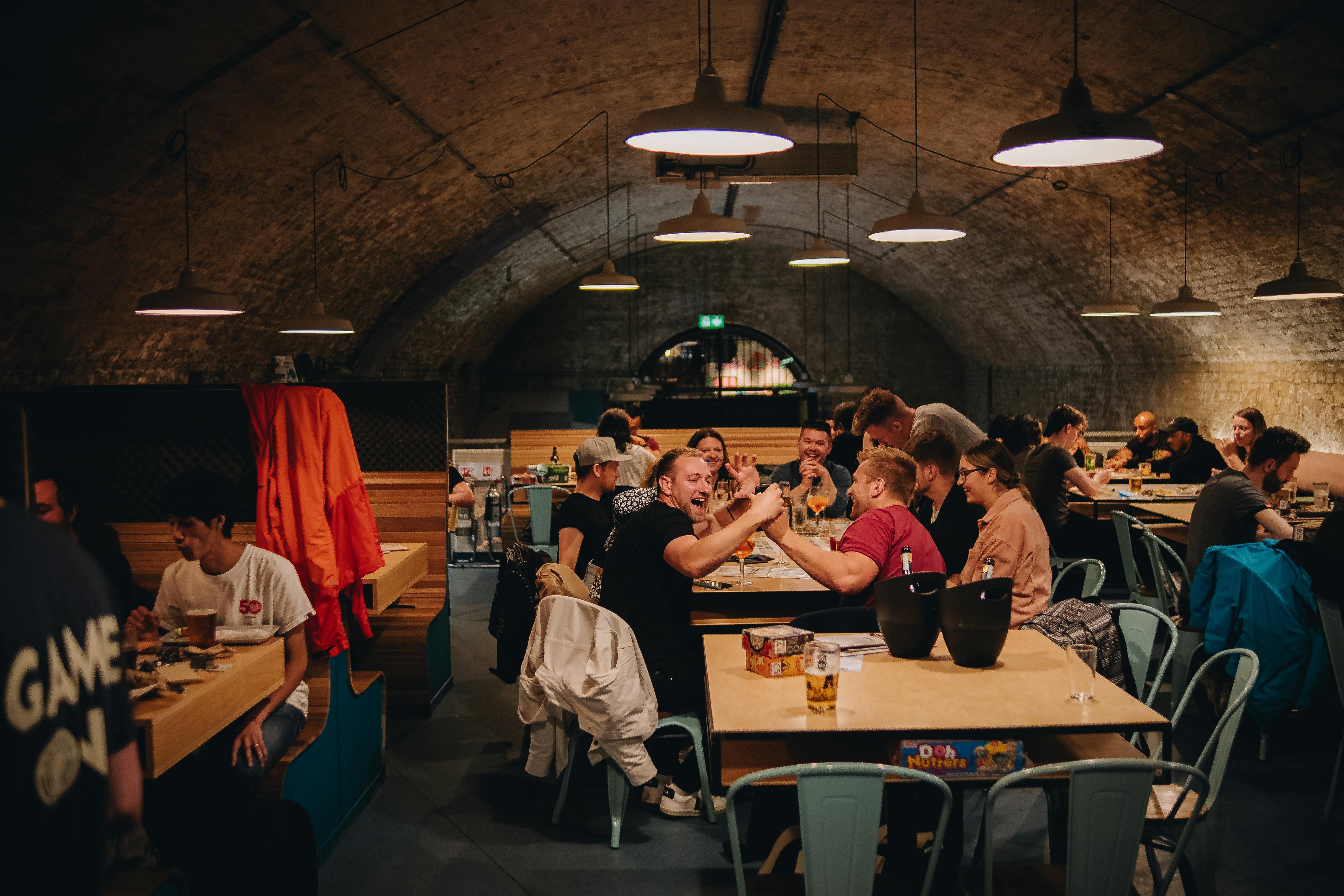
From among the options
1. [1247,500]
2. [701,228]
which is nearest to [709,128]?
[701,228]

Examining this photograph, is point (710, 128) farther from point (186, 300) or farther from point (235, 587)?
point (186, 300)

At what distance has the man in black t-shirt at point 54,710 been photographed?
1065 mm

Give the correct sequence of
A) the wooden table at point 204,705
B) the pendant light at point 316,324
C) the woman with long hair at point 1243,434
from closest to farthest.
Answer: the wooden table at point 204,705
the woman with long hair at point 1243,434
the pendant light at point 316,324

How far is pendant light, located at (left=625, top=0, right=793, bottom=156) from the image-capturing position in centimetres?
294

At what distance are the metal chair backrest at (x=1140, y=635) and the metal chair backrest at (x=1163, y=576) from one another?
5.90 feet

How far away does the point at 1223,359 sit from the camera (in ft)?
35.5

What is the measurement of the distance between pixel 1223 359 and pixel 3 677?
39.0 feet

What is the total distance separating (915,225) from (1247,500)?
2185mm

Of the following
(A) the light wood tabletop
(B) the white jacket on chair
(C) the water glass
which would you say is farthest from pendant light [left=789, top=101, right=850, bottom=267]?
(C) the water glass

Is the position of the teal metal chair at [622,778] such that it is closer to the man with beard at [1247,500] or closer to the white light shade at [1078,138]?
the white light shade at [1078,138]

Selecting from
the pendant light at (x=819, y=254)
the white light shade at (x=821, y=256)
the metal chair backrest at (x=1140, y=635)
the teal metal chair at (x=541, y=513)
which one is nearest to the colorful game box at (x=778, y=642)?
the metal chair backrest at (x=1140, y=635)

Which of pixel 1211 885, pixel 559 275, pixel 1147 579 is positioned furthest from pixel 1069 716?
pixel 559 275

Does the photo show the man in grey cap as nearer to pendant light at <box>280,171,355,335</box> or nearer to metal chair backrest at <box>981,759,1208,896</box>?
metal chair backrest at <box>981,759,1208,896</box>

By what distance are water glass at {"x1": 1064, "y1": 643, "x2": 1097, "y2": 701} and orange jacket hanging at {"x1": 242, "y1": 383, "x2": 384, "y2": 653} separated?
2.59 meters
